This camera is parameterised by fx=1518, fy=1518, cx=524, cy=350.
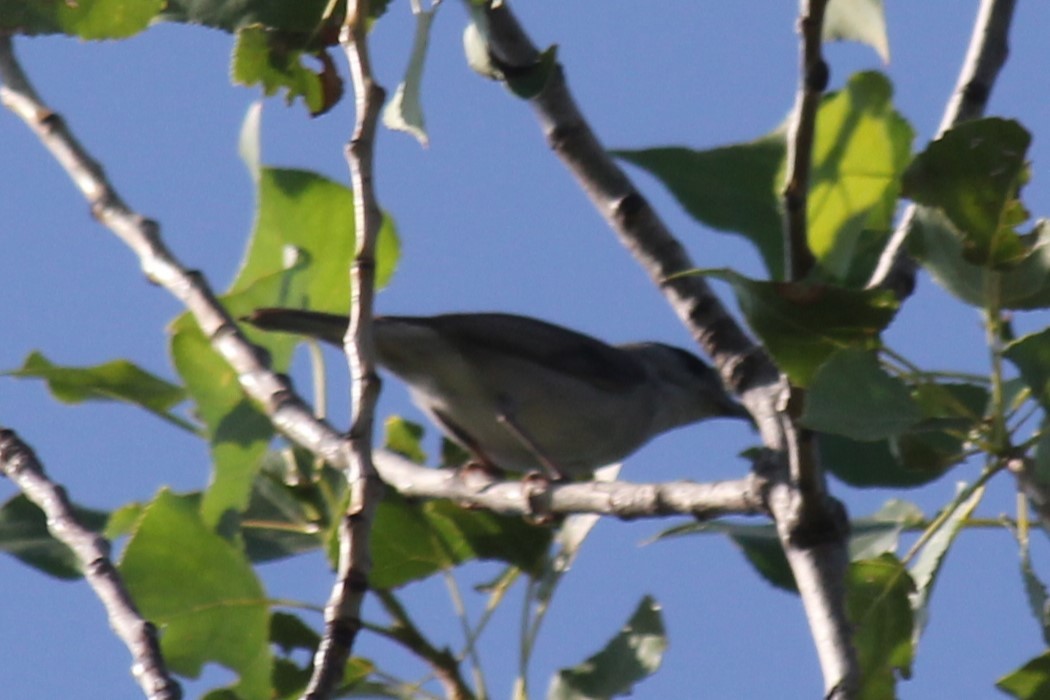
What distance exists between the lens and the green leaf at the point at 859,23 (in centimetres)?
300

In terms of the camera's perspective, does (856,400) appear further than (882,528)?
No

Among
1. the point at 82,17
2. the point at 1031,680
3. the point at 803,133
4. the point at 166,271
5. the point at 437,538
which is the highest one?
the point at 82,17

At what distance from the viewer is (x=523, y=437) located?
5680mm

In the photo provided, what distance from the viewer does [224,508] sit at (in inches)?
123

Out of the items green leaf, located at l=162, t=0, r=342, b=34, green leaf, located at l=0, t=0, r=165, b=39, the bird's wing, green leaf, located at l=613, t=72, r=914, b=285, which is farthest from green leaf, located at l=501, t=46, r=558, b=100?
the bird's wing

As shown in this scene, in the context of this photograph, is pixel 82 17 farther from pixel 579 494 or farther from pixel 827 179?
pixel 827 179

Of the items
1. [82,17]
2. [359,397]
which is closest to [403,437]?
[82,17]

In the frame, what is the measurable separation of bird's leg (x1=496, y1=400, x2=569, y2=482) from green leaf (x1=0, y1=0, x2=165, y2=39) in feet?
9.25

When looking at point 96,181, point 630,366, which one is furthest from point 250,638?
point 630,366

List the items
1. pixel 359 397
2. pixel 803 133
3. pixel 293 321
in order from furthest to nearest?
1. pixel 293 321
2. pixel 359 397
3. pixel 803 133

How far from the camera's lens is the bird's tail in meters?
3.50

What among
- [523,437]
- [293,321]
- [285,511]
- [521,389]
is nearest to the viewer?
[293,321]

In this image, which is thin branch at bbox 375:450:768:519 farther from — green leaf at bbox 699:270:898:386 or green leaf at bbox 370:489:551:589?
green leaf at bbox 699:270:898:386

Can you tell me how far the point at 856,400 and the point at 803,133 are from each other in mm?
386
